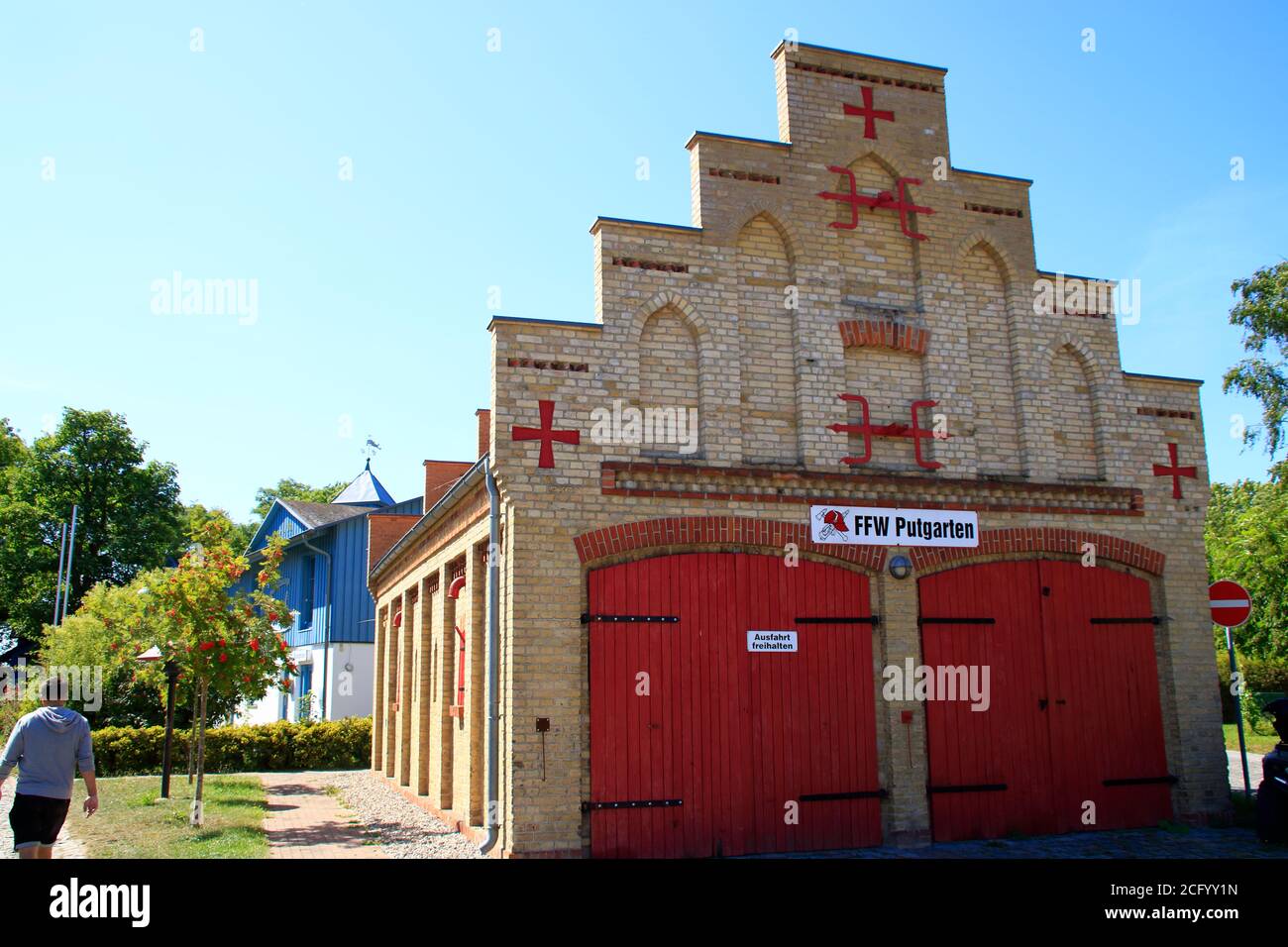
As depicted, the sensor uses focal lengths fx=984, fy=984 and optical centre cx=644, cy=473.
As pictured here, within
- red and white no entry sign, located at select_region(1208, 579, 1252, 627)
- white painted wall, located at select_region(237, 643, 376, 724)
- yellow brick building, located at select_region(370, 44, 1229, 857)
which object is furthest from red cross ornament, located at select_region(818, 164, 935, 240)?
white painted wall, located at select_region(237, 643, 376, 724)

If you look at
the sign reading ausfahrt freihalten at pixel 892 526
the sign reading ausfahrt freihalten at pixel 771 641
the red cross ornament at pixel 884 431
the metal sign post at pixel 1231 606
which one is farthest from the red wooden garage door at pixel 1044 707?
the sign reading ausfahrt freihalten at pixel 771 641

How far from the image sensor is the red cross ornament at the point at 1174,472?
43.3ft

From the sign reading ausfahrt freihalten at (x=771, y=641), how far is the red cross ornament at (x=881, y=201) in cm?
518

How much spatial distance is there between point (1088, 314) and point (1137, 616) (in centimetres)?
409

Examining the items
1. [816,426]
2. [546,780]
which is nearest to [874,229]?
[816,426]

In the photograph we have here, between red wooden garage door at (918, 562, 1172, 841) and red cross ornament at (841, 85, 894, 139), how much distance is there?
5768mm

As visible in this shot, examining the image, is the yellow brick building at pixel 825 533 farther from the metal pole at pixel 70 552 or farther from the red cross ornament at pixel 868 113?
the metal pole at pixel 70 552

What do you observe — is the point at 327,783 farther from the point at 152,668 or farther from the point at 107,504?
the point at 107,504

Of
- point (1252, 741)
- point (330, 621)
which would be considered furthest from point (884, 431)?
point (330, 621)

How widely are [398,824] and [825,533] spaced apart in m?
7.31

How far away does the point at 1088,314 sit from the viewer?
44.0 ft

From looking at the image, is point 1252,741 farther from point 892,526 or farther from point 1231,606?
point 892,526

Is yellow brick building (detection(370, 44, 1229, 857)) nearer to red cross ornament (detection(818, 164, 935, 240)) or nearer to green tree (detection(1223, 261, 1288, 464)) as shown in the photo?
A: red cross ornament (detection(818, 164, 935, 240))

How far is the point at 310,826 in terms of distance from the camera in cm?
1357
